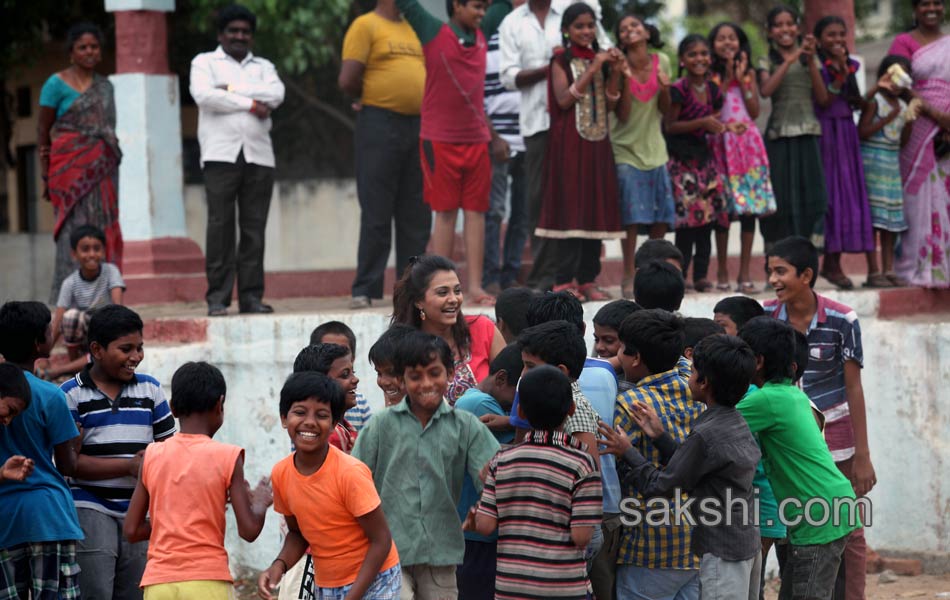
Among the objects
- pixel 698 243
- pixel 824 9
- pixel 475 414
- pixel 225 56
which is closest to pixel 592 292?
pixel 698 243

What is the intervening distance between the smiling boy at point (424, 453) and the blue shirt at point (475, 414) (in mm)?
194

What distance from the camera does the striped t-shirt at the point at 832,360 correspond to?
5676 mm

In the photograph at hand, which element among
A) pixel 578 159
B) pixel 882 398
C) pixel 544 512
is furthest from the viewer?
pixel 578 159

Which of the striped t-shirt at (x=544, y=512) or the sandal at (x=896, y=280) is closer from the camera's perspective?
the striped t-shirt at (x=544, y=512)

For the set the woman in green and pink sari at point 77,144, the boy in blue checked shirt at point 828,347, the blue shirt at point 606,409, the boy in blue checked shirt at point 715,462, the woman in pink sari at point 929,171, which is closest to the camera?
the boy in blue checked shirt at point 715,462

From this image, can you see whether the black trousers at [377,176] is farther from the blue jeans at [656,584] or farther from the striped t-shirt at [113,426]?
the blue jeans at [656,584]

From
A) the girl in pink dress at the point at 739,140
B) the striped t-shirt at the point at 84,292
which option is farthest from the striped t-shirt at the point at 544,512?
the girl in pink dress at the point at 739,140

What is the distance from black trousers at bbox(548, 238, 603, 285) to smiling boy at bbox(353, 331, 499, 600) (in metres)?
3.41

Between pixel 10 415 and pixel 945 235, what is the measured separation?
218 inches

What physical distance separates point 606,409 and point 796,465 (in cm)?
77

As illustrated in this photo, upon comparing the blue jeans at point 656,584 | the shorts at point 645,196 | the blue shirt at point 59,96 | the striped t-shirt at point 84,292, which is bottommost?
the blue jeans at point 656,584

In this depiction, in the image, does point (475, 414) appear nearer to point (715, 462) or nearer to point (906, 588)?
point (715, 462)

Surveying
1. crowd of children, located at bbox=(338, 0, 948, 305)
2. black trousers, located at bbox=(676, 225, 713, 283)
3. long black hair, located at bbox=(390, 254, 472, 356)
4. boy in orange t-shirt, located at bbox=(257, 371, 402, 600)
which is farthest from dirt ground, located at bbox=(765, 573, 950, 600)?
boy in orange t-shirt, located at bbox=(257, 371, 402, 600)

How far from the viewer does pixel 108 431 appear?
489 centimetres
